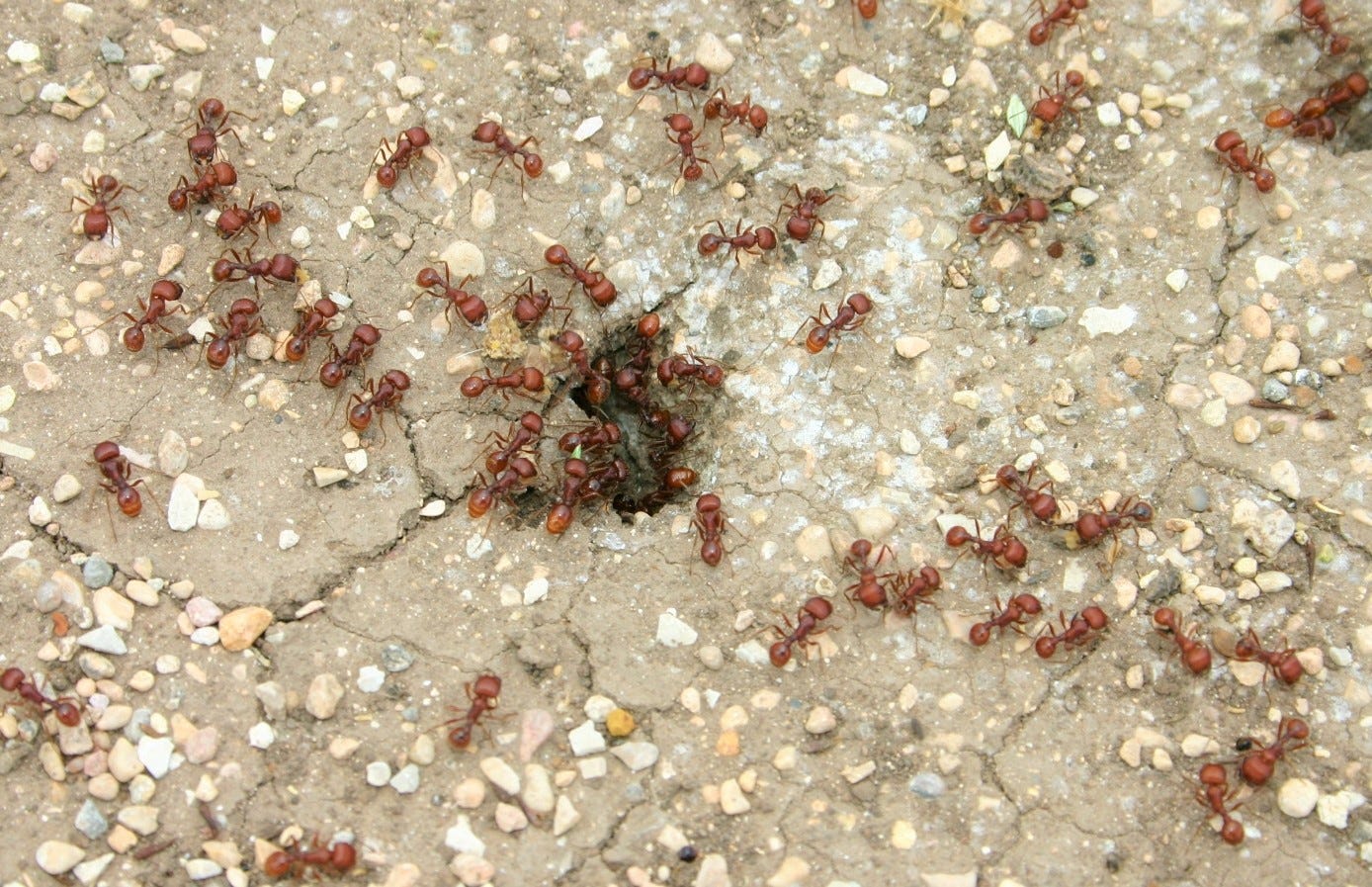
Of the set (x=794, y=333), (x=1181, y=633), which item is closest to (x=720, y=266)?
(x=794, y=333)

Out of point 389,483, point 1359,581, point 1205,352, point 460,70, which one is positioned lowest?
point 389,483

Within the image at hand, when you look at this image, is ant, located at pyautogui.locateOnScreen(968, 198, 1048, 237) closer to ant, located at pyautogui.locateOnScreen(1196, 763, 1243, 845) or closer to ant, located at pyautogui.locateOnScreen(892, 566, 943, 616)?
ant, located at pyautogui.locateOnScreen(892, 566, 943, 616)

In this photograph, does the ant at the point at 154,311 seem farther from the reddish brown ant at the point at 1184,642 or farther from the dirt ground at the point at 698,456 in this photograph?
the reddish brown ant at the point at 1184,642

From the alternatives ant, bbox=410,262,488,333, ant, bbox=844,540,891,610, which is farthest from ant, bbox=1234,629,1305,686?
ant, bbox=410,262,488,333

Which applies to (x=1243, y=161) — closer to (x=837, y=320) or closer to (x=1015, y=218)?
(x=1015, y=218)

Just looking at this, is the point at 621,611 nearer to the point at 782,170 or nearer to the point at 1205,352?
the point at 782,170

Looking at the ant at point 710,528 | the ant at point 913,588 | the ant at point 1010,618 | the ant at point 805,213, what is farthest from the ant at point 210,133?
the ant at point 1010,618
